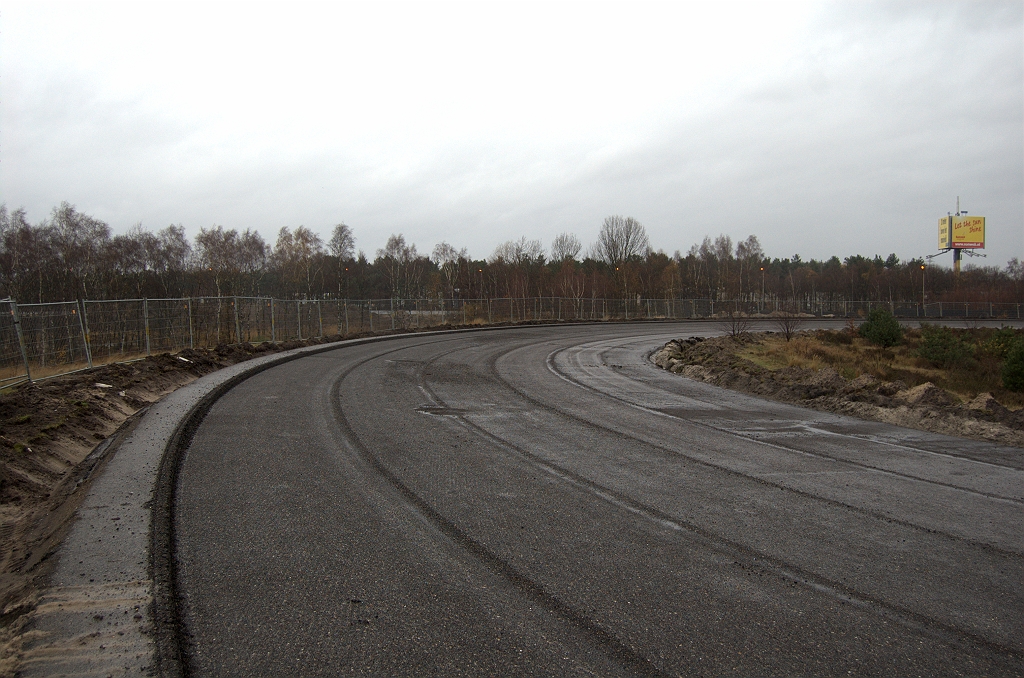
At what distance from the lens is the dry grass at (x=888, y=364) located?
20969 mm

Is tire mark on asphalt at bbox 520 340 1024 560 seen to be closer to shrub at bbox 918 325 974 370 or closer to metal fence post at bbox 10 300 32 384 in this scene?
metal fence post at bbox 10 300 32 384

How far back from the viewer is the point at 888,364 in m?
26.9

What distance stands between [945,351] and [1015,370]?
9.50 meters

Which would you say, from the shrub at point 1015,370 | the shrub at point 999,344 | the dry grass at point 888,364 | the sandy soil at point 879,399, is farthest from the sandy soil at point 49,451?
the shrub at point 999,344

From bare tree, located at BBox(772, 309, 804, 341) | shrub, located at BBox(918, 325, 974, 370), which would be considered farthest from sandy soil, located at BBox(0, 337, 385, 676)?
bare tree, located at BBox(772, 309, 804, 341)

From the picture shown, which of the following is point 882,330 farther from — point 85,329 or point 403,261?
point 403,261

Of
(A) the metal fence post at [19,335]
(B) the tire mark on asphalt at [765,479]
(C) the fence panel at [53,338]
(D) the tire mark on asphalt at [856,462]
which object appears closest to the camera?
(B) the tire mark on asphalt at [765,479]

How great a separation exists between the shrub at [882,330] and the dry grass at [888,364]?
0.49 m

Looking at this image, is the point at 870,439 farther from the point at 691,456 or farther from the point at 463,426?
the point at 463,426

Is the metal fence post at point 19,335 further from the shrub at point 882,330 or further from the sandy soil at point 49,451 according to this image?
the shrub at point 882,330

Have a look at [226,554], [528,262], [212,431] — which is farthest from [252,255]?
[226,554]

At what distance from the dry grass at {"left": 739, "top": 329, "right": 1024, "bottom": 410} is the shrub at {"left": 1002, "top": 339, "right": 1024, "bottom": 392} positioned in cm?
31

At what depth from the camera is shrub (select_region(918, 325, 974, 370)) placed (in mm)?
27359

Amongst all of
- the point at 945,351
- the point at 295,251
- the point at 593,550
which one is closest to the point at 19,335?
the point at 593,550
